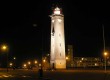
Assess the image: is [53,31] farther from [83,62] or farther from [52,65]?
[83,62]

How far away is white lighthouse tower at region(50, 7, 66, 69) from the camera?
385 ft

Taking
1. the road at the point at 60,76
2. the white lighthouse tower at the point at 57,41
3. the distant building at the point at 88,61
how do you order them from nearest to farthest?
the road at the point at 60,76
the white lighthouse tower at the point at 57,41
the distant building at the point at 88,61

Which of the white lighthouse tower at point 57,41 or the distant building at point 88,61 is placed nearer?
the white lighthouse tower at point 57,41

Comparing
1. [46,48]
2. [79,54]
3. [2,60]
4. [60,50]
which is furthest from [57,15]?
[79,54]

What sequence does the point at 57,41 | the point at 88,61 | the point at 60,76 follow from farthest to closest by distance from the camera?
the point at 88,61, the point at 57,41, the point at 60,76

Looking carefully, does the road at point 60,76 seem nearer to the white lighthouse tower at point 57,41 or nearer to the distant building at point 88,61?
the white lighthouse tower at point 57,41

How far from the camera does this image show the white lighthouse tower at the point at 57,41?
11731 cm

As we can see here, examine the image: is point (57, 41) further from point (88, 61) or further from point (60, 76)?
point (60, 76)

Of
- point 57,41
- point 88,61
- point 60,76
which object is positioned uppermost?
point 57,41

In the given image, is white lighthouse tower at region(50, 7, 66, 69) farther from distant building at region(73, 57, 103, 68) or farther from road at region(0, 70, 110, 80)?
road at region(0, 70, 110, 80)

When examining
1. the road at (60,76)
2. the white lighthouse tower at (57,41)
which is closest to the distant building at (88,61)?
the white lighthouse tower at (57,41)

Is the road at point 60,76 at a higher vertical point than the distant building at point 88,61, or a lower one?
lower

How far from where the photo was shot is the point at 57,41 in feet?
389

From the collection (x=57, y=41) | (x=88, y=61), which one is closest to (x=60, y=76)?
(x=57, y=41)
